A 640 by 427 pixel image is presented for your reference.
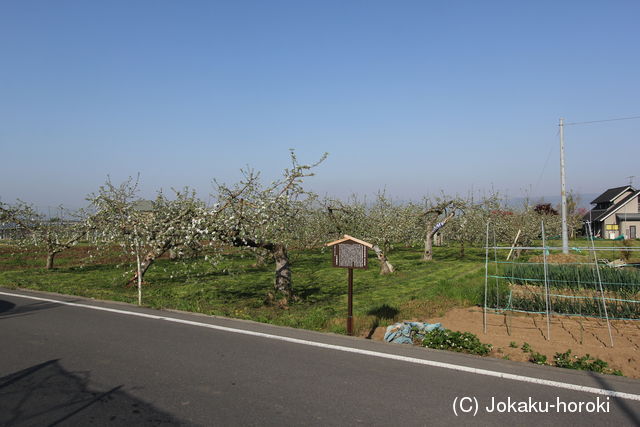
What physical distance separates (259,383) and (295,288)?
34.3 feet

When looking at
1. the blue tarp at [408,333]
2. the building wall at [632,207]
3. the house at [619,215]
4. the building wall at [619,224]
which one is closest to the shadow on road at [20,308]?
the blue tarp at [408,333]

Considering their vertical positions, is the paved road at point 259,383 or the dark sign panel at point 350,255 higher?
the dark sign panel at point 350,255

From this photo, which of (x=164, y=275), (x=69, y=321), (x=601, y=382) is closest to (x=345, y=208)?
(x=164, y=275)

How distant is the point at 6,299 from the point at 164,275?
7.76m

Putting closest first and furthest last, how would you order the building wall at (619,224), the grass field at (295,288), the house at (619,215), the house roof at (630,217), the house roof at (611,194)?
the grass field at (295,288) < the house roof at (630,217) < the house at (619,215) < the building wall at (619,224) < the house roof at (611,194)

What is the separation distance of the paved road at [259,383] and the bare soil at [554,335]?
4.34 ft

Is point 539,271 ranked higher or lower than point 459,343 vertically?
higher

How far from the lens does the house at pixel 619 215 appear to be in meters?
49.2

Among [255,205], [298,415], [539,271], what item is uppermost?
[255,205]

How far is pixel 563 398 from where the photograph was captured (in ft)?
17.5

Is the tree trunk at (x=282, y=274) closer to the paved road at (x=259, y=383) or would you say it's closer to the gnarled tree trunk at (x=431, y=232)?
the paved road at (x=259, y=383)

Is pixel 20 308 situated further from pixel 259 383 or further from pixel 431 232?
pixel 431 232

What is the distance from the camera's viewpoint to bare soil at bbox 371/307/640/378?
7414 millimetres

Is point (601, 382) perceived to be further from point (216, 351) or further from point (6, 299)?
point (6, 299)
